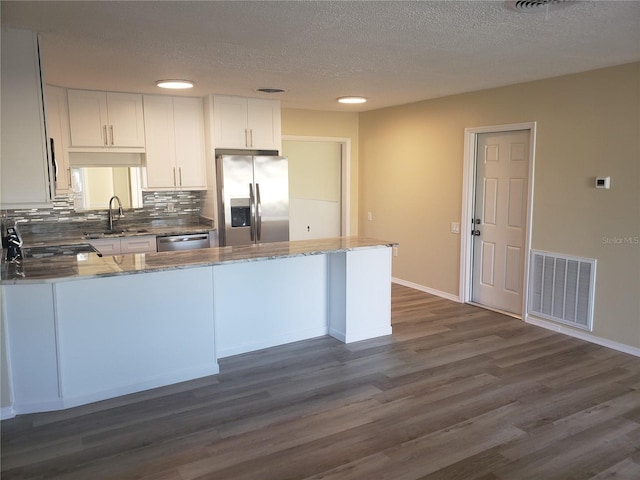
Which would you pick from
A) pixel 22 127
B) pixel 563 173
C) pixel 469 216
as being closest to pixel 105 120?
pixel 22 127

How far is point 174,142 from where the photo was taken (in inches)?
229

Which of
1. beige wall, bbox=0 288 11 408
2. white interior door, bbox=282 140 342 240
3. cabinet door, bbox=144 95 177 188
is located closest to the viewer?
beige wall, bbox=0 288 11 408

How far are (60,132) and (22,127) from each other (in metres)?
2.18

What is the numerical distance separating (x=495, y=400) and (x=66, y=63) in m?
4.27

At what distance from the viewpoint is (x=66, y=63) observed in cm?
399

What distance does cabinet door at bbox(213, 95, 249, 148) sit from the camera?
568 cm

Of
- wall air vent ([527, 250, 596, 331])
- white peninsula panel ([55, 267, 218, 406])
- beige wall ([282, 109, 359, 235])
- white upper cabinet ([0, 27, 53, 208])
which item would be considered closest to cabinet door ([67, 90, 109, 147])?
white upper cabinet ([0, 27, 53, 208])

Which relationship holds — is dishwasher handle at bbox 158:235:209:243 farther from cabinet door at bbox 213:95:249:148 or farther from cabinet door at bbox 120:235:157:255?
cabinet door at bbox 213:95:249:148

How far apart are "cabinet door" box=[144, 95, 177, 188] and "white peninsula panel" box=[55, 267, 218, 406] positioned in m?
2.53

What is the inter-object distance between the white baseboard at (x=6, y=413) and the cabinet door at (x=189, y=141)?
10.8 feet

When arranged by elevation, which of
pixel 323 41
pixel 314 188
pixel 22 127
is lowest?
pixel 314 188

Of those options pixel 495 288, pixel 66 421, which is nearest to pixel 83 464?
pixel 66 421

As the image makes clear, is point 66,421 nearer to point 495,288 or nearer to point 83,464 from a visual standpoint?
point 83,464

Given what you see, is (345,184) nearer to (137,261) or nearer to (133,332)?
(137,261)
